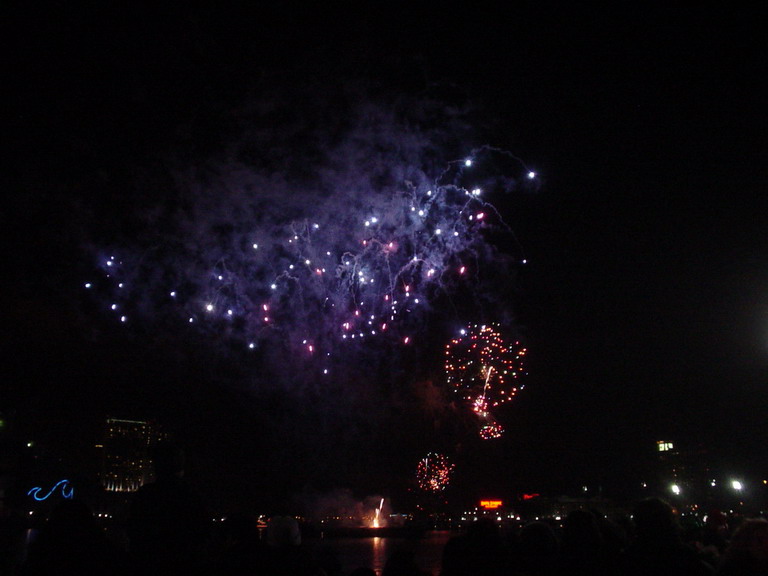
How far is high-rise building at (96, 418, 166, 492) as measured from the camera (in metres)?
44.3

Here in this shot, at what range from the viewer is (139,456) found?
5031 centimetres

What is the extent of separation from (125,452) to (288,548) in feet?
169

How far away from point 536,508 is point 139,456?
4436 centimetres

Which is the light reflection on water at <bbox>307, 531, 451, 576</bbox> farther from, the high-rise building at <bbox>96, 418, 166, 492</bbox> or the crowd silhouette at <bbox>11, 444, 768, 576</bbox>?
the high-rise building at <bbox>96, 418, 166, 492</bbox>

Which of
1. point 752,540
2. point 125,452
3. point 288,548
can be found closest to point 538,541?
point 752,540

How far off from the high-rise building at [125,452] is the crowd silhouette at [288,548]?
40.9 meters

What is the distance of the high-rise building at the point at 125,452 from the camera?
44312 mm

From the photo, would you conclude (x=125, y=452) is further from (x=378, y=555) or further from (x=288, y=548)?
(x=288, y=548)

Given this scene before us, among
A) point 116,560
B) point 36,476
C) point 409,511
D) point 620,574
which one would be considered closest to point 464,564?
point 620,574

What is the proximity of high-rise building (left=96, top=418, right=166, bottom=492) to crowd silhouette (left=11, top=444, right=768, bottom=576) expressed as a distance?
134 feet

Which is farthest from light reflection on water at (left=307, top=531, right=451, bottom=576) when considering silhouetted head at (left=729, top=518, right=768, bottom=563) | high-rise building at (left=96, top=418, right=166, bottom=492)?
high-rise building at (left=96, top=418, right=166, bottom=492)

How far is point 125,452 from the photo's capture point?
49281mm

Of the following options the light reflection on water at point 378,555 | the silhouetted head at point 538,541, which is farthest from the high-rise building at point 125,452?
the silhouetted head at point 538,541

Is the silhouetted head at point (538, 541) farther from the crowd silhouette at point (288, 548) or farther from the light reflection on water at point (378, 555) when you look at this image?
the light reflection on water at point (378, 555)
